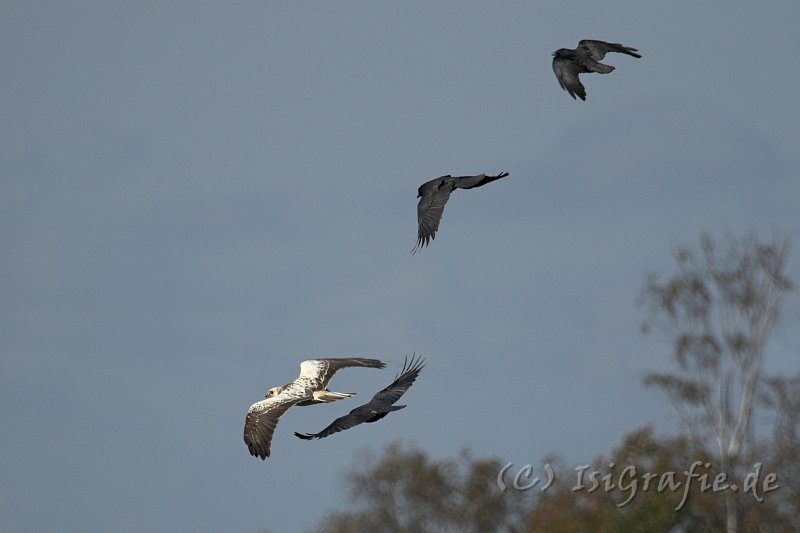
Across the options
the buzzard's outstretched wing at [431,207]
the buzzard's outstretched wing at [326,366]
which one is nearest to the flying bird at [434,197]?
the buzzard's outstretched wing at [431,207]

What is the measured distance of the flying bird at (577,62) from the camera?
32969mm

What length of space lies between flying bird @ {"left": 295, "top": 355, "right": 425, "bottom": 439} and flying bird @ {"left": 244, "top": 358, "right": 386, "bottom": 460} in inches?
22.8

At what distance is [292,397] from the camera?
3609cm

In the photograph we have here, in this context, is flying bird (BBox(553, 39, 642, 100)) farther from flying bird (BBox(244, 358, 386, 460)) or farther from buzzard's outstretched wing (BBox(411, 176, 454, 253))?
flying bird (BBox(244, 358, 386, 460))

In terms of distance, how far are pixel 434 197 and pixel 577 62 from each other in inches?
130

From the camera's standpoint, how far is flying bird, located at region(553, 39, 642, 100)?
33.0 metres

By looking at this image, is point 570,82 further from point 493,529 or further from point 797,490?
point 493,529

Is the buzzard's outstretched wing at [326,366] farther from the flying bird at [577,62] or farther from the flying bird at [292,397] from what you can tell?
the flying bird at [577,62]

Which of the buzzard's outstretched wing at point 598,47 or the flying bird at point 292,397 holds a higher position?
the buzzard's outstretched wing at point 598,47

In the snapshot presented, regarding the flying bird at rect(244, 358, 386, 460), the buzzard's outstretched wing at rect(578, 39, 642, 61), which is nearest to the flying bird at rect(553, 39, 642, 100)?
the buzzard's outstretched wing at rect(578, 39, 642, 61)

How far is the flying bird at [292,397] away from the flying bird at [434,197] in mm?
3777

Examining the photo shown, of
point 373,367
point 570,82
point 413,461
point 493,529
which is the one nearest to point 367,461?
point 413,461

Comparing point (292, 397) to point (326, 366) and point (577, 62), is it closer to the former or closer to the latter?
point (326, 366)

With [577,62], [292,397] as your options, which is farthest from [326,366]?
[577,62]
